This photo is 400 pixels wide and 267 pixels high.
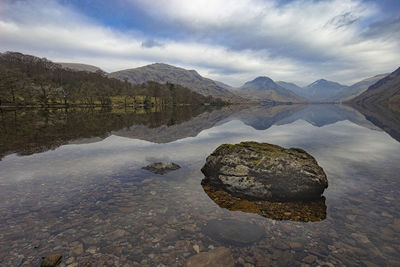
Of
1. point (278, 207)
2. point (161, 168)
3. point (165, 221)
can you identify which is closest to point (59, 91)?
point (161, 168)

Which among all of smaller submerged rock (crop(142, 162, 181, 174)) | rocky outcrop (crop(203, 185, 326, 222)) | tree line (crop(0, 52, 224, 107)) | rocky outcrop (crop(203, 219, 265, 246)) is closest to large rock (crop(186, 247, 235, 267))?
rocky outcrop (crop(203, 219, 265, 246))

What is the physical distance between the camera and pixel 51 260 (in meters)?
6.78

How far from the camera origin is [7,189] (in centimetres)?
1257

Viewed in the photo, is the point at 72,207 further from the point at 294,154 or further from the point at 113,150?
the point at 294,154

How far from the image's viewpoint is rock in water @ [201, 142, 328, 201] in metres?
12.3

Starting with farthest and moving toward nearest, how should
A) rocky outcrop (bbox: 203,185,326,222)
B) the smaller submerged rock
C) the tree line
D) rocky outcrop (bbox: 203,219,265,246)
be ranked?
the tree line < the smaller submerged rock < rocky outcrop (bbox: 203,185,326,222) < rocky outcrop (bbox: 203,219,265,246)

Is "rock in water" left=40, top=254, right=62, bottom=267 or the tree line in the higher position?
the tree line

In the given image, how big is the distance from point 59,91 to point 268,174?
14724 cm

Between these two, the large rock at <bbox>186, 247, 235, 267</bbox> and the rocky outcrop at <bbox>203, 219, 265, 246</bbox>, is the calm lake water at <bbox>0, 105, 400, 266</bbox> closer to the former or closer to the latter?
the rocky outcrop at <bbox>203, 219, 265, 246</bbox>

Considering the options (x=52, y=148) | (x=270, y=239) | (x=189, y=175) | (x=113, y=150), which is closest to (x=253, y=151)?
(x=189, y=175)

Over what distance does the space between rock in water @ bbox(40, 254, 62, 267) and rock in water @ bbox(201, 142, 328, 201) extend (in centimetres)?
945

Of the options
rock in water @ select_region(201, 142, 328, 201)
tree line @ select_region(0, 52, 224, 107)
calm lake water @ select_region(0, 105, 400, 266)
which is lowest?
calm lake water @ select_region(0, 105, 400, 266)

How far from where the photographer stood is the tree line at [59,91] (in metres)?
100

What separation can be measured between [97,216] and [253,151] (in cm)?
1075
